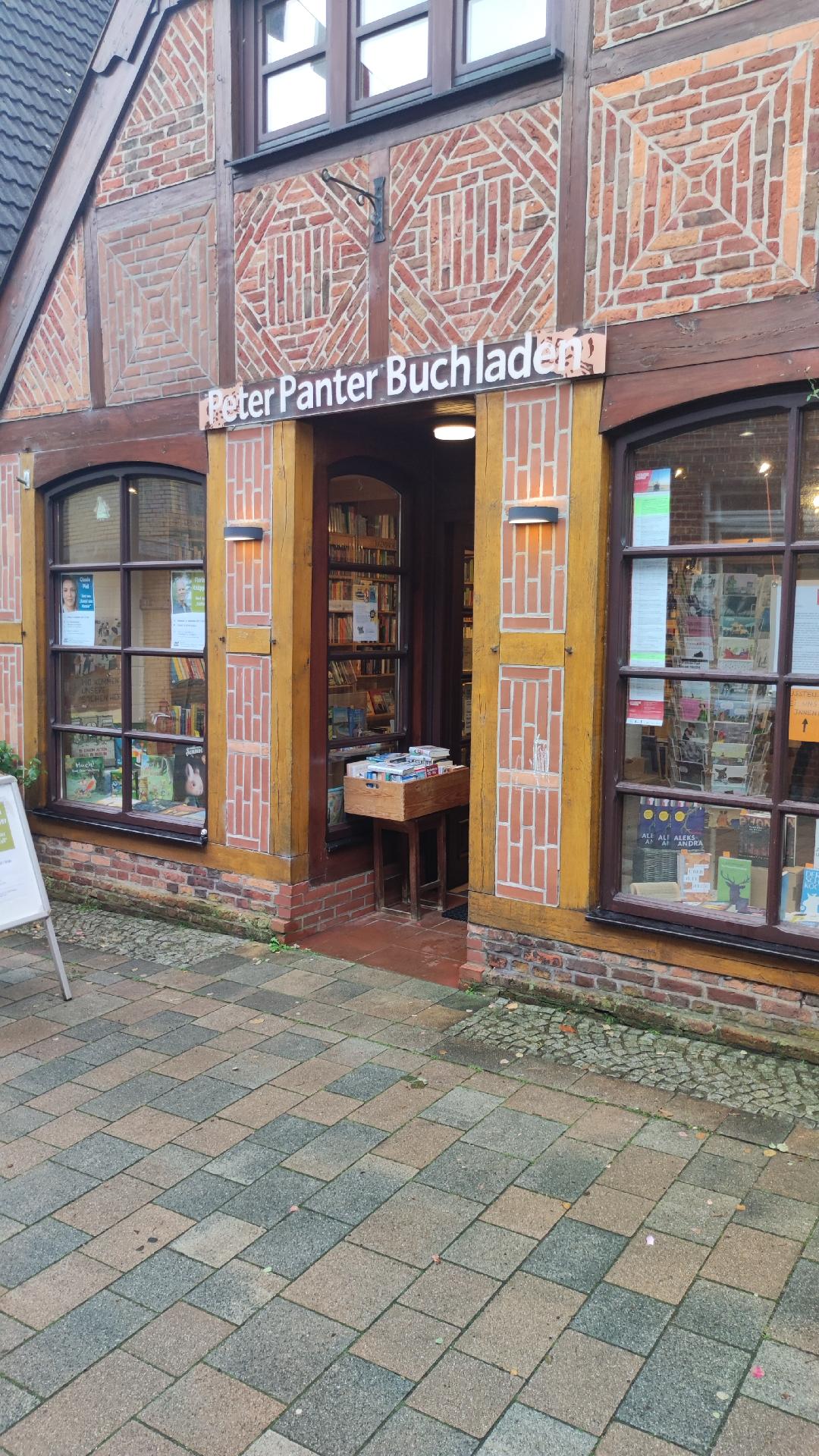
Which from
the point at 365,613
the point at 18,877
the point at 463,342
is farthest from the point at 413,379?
the point at 18,877

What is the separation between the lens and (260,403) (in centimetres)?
635

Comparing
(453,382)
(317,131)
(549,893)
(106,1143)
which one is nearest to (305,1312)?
(106,1143)

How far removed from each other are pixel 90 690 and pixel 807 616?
5314 mm

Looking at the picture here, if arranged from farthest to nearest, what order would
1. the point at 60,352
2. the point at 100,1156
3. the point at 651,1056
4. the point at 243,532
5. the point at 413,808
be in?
the point at 60,352, the point at 413,808, the point at 243,532, the point at 651,1056, the point at 100,1156

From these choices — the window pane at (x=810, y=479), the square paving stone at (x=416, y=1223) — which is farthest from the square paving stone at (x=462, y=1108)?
the window pane at (x=810, y=479)

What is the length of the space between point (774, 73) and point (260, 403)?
10.7ft

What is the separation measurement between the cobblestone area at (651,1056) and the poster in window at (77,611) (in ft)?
14.3

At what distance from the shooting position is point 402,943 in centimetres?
656

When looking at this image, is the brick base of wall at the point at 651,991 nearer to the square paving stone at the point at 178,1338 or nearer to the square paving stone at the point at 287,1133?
the square paving stone at the point at 287,1133

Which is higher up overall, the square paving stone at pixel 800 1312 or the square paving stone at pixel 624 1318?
the square paving stone at pixel 800 1312

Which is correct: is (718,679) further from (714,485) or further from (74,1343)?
(74,1343)

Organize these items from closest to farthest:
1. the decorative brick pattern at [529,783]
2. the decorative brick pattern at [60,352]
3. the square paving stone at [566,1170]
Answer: the square paving stone at [566,1170]
the decorative brick pattern at [529,783]
the decorative brick pattern at [60,352]

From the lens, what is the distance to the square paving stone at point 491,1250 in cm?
329

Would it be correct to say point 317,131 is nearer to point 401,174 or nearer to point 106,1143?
point 401,174
